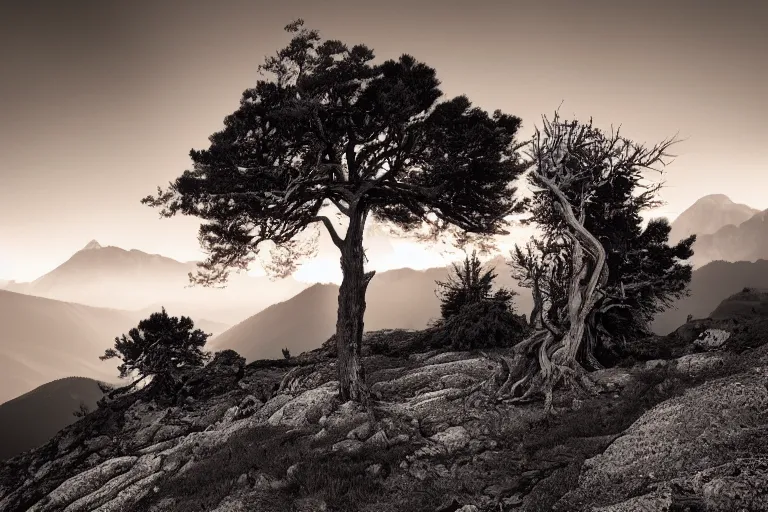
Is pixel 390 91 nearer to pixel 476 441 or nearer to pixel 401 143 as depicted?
pixel 401 143

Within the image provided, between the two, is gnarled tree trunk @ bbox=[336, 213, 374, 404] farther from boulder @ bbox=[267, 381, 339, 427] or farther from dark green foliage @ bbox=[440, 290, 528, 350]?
dark green foliage @ bbox=[440, 290, 528, 350]

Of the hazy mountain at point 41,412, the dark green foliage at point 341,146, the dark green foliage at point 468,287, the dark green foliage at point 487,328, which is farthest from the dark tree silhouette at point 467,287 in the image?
the hazy mountain at point 41,412

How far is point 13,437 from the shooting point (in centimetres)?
12081

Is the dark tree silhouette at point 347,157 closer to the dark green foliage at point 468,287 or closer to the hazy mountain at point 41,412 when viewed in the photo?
the dark green foliage at point 468,287

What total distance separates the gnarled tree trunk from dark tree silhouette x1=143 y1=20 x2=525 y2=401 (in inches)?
1.4

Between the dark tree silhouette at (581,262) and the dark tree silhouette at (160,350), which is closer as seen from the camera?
the dark tree silhouette at (581,262)

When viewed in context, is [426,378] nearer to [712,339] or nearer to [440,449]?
[440,449]

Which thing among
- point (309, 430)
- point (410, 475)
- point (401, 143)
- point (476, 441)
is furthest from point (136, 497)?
point (401, 143)

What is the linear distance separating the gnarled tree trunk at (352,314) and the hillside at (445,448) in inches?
27.7

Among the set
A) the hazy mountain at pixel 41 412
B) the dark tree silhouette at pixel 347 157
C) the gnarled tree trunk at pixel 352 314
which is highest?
the dark tree silhouette at pixel 347 157

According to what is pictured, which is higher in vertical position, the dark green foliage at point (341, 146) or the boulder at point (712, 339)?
the dark green foliage at point (341, 146)

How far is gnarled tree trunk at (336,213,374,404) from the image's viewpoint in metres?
13.0

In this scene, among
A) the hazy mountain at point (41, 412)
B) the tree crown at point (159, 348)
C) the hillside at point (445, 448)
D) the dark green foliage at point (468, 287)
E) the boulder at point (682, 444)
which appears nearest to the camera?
the boulder at point (682, 444)

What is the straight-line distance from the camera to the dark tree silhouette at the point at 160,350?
→ 1952 centimetres
